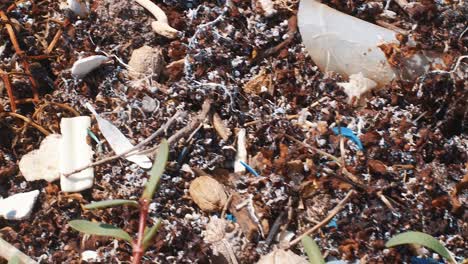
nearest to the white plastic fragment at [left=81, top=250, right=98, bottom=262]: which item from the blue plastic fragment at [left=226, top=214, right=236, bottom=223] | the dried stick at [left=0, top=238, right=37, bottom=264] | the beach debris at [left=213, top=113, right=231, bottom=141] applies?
the dried stick at [left=0, top=238, right=37, bottom=264]

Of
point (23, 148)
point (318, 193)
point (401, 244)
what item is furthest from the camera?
point (23, 148)

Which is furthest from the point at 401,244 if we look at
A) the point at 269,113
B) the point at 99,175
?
the point at 99,175

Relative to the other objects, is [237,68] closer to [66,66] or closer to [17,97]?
[66,66]

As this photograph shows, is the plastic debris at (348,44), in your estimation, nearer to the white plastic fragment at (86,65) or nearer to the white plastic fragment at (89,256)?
the white plastic fragment at (86,65)

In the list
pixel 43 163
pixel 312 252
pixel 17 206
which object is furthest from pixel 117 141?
pixel 312 252

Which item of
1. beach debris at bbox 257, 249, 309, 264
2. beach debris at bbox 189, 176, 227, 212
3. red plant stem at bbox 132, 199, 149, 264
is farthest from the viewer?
beach debris at bbox 189, 176, 227, 212

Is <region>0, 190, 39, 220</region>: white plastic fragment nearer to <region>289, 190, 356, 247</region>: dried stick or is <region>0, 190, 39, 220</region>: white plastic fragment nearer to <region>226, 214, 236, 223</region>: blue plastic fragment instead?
<region>226, 214, 236, 223</region>: blue plastic fragment

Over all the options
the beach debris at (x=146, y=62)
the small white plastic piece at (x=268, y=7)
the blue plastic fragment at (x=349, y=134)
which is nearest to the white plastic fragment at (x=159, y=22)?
the beach debris at (x=146, y=62)
